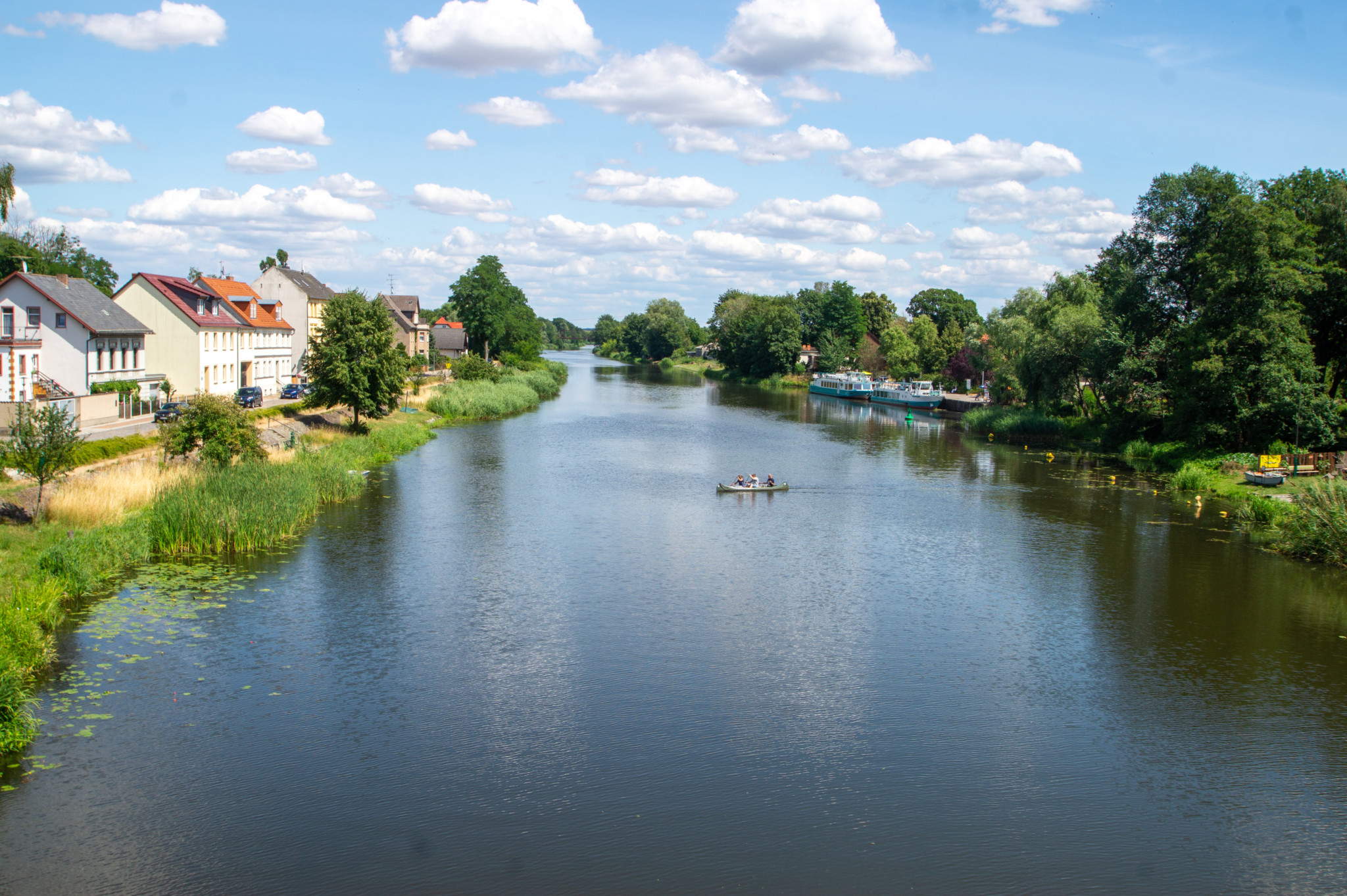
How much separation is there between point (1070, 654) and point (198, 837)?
59.6 ft

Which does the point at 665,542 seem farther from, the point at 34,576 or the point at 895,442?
the point at 895,442

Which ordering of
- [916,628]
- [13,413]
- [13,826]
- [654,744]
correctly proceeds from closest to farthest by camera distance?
[13,826] < [654,744] < [916,628] < [13,413]

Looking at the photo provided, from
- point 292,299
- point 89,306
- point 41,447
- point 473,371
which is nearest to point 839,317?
point 473,371

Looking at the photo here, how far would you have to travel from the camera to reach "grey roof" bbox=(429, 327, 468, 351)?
417ft

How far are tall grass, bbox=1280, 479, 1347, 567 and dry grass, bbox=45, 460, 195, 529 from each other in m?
36.4

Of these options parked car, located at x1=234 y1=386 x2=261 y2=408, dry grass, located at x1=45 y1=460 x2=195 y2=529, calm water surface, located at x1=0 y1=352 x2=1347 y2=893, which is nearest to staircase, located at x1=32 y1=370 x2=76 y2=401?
parked car, located at x1=234 y1=386 x2=261 y2=408

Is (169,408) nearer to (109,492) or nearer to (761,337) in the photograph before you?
(109,492)

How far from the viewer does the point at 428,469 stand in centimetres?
4525

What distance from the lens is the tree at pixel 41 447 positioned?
2478 cm

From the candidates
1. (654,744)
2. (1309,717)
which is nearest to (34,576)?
(654,744)

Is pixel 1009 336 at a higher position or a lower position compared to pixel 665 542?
Answer: higher

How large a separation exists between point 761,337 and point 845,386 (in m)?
27.5

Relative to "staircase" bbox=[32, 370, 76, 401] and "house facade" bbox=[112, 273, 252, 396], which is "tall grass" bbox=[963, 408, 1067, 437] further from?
"staircase" bbox=[32, 370, 76, 401]

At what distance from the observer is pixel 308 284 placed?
86.2 m
